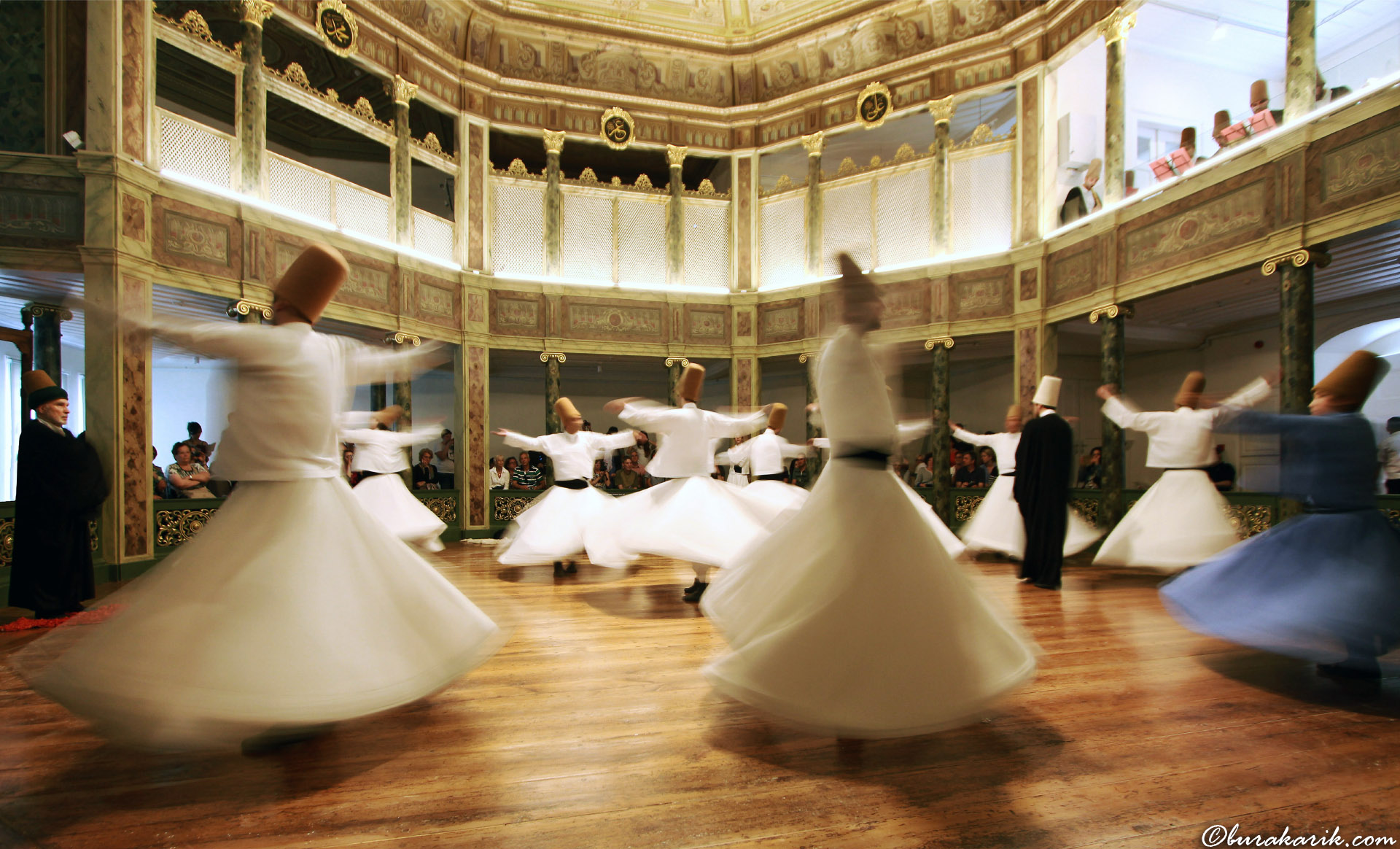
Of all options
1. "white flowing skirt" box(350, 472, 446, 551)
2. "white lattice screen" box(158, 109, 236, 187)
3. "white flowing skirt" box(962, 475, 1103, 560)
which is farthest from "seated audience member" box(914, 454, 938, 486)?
"white lattice screen" box(158, 109, 236, 187)

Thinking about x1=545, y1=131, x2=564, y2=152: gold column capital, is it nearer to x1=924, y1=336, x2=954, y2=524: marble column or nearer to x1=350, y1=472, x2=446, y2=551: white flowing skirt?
x1=350, y1=472, x2=446, y2=551: white flowing skirt

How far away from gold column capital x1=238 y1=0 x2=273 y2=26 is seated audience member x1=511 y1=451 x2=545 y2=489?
6.28 meters

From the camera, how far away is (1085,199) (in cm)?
857

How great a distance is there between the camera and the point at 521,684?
290cm

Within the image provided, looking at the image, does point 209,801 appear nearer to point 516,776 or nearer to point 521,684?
point 516,776

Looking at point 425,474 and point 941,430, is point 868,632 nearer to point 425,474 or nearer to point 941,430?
point 941,430

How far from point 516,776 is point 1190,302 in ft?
34.4

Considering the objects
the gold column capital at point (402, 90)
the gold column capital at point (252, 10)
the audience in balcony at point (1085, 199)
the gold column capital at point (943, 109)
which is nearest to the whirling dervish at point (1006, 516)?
the audience in balcony at point (1085, 199)

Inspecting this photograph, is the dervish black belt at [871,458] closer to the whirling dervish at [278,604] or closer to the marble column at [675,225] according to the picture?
the whirling dervish at [278,604]

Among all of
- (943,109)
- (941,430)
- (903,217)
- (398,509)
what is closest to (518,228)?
(398,509)

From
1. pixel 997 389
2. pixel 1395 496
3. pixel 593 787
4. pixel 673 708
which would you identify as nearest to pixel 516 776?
pixel 593 787

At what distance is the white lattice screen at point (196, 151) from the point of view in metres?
6.73

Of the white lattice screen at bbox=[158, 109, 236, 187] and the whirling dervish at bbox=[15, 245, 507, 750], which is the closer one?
the whirling dervish at bbox=[15, 245, 507, 750]

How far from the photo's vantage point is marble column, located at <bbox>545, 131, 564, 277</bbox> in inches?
414
